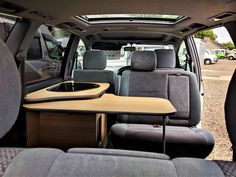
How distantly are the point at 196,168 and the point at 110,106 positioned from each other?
1.05 metres

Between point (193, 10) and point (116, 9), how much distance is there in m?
0.61

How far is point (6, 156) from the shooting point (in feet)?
3.41

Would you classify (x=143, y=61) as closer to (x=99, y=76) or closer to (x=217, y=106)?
(x=99, y=76)

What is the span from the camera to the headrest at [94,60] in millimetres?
3234

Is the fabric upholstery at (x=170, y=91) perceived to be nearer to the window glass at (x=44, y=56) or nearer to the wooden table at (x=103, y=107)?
the wooden table at (x=103, y=107)

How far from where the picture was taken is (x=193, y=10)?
205 centimetres

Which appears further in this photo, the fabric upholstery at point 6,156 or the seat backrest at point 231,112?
the seat backrest at point 231,112

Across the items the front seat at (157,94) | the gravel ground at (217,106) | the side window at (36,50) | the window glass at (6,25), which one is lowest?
the gravel ground at (217,106)

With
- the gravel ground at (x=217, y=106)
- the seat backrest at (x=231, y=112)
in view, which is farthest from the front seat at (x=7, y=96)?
the gravel ground at (x=217, y=106)

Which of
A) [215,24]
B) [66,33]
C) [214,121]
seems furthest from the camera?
[214,121]

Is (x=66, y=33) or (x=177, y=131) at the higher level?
(x=66, y=33)

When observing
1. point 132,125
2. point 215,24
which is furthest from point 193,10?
point 132,125

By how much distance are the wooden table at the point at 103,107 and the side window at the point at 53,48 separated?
1197 mm

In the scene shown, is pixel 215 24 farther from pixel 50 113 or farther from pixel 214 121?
pixel 214 121
